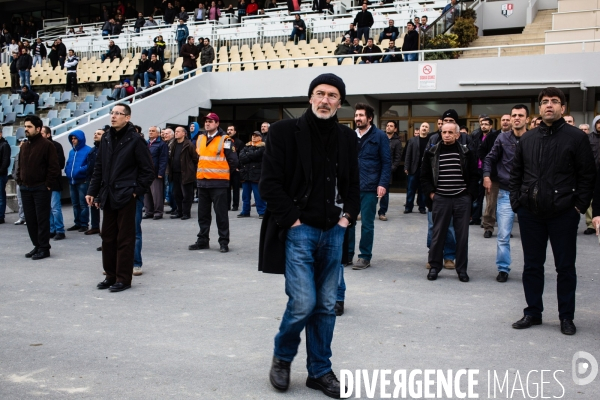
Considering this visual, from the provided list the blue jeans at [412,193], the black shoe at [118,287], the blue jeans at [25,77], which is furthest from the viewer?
the blue jeans at [25,77]

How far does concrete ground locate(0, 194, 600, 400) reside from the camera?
13.8 feet

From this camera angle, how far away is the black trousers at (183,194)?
13.0 m

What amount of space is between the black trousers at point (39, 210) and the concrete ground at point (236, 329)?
41 cm

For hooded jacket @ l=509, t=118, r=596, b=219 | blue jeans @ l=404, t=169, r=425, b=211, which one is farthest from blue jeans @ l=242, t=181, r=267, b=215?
hooded jacket @ l=509, t=118, r=596, b=219

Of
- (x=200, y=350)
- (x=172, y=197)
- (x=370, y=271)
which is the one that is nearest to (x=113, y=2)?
(x=172, y=197)

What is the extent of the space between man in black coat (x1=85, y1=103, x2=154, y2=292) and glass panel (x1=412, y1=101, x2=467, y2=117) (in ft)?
44.5

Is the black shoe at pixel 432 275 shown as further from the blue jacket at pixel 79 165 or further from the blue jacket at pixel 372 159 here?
the blue jacket at pixel 79 165

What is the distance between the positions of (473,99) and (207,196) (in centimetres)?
1175

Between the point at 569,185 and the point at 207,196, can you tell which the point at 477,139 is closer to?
the point at 207,196

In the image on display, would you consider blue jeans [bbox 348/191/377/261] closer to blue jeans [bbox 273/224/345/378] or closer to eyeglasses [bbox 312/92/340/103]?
blue jeans [bbox 273/224/345/378]

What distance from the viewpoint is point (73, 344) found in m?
5.02

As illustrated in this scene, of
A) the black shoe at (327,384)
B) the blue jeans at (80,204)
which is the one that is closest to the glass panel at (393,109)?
the blue jeans at (80,204)

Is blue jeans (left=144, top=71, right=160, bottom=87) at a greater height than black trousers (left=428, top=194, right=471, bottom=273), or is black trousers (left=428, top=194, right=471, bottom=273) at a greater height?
blue jeans (left=144, top=71, right=160, bottom=87)

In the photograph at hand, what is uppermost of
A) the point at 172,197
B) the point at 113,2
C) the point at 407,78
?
the point at 113,2
